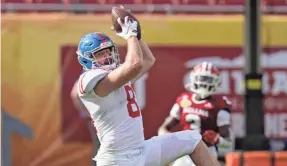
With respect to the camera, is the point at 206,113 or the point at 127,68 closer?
the point at 127,68

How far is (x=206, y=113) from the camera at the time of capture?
7.27 metres

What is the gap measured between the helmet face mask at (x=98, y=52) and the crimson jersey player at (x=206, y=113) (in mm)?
1616

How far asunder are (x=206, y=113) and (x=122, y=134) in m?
1.70

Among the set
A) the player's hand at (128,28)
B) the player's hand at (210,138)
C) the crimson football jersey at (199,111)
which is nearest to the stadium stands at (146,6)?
the crimson football jersey at (199,111)

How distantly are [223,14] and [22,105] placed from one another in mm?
2468

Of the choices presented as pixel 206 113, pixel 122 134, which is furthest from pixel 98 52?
pixel 206 113

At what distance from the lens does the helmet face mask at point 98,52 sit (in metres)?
5.68

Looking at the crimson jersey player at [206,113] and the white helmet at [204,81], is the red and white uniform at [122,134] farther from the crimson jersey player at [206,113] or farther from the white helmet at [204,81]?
the white helmet at [204,81]

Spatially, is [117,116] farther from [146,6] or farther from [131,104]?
[146,6]

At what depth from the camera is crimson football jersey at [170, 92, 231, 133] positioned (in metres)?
7.24

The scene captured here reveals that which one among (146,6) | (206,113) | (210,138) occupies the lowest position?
(210,138)

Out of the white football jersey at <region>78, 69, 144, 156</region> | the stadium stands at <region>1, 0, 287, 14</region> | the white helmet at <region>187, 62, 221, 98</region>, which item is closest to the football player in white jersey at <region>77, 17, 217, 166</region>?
the white football jersey at <region>78, 69, 144, 156</region>

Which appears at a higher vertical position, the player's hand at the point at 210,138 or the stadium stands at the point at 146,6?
the stadium stands at the point at 146,6

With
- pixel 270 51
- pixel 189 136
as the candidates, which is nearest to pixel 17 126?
pixel 270 51
